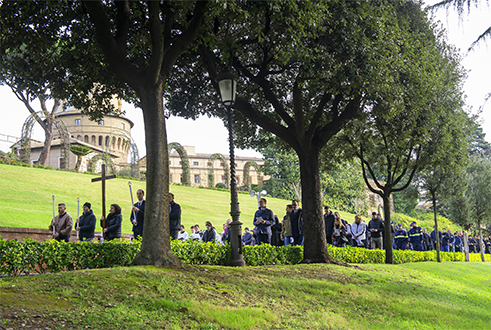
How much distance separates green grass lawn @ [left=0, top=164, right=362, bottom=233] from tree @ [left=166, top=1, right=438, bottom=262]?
13.5m

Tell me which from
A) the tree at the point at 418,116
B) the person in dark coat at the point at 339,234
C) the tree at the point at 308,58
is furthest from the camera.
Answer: the person in dark coat at the point at 339,234

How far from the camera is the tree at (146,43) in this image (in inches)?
Answer: 302

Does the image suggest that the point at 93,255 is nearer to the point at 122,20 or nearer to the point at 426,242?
the point at 122,20

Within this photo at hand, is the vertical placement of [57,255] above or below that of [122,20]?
below

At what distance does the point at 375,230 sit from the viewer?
17.7 m

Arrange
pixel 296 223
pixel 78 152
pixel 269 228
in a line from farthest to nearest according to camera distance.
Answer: pixel 78 152 → pixel 269 228 → pixel 296 223

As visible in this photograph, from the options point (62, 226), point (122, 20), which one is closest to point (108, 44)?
point (122, 20)

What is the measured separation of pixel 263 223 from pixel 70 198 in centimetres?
2116

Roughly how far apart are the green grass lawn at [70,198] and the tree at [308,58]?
13.5 metres

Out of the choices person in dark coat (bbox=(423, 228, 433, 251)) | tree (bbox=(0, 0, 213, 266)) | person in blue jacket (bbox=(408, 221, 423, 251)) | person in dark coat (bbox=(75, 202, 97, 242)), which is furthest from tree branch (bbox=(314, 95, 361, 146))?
person in dark coat (bbox=(423, 228, 433, 251))

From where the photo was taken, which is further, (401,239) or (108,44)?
(401,239)

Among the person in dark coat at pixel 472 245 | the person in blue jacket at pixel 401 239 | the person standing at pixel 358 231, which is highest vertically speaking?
the person standing at pixel 358 231

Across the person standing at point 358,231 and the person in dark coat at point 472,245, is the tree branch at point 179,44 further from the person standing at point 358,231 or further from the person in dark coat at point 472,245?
the person in dark coat at point 472,245

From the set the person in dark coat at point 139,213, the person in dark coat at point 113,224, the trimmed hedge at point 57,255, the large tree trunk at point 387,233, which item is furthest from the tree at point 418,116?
the trimmed hedge at point 57,255
